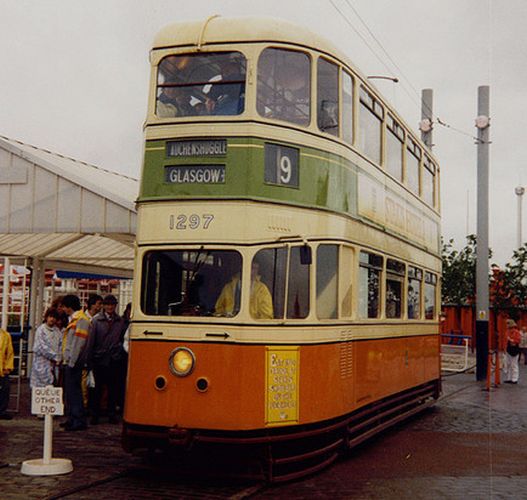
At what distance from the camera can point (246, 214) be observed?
9562mm

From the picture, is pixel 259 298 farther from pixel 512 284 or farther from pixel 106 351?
pixel 512 284

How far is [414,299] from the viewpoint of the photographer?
15117 millimetres

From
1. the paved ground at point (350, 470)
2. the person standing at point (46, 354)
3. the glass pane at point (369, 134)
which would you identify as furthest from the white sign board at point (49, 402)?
the glass pane at point (369, 134)

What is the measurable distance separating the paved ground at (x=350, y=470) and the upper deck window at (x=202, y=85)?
3930 millimetres

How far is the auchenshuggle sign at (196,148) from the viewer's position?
9.77m

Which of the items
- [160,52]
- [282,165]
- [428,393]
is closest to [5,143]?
[160,52]

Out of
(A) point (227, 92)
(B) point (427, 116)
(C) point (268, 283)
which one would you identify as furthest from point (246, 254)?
(B) point (427, 116)

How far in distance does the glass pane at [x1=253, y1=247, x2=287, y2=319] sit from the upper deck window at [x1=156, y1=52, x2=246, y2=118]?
1584 millimetres

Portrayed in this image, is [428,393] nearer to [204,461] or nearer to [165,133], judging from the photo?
[204,461]

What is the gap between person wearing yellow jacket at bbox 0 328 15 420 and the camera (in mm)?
13539

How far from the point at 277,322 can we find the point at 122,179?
9776mm

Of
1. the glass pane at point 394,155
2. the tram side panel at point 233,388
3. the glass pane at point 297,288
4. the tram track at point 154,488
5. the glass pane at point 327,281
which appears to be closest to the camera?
the tram track at point 154,488

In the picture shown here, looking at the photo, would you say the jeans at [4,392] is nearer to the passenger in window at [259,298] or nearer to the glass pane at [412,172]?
the passenger in window at [259,298]

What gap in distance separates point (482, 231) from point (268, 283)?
16670 millimetres
